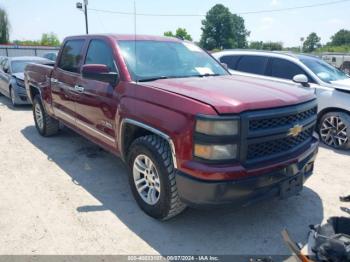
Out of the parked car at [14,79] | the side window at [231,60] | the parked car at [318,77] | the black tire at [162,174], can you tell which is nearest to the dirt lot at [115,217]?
the black tire at [162,174]

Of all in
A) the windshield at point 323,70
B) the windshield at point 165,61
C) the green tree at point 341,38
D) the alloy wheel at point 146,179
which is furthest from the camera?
the green tree at point 341,38

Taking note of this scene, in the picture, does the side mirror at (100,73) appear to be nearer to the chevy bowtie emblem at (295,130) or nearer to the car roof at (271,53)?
the chevy bowtie emblem at (295,130)

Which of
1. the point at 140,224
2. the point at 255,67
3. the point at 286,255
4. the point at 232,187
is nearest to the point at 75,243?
the point at 140,224

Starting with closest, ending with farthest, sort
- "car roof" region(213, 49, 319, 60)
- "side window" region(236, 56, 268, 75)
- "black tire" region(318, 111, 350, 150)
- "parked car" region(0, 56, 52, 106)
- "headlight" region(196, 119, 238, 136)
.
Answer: "headlight" region(196, 119, 238, 136), "black tire" region(318, 111, 350, 150), "car roof" region(213, 49, 319, 60), "side window" region(236, 56, 268, 75), "parked car" region(0, 56, 52, 106)

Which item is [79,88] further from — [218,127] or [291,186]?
[291,186]

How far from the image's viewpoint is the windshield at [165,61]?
382 cm

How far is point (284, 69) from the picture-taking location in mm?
6992

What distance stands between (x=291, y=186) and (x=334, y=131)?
142 inches

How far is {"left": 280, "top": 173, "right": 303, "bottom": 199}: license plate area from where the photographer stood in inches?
122

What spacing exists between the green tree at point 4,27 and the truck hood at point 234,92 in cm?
6027

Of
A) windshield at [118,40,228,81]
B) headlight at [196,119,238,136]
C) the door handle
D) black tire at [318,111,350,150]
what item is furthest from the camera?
black tire at [318,111,350,150]

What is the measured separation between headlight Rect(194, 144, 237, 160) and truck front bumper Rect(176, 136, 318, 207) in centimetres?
20

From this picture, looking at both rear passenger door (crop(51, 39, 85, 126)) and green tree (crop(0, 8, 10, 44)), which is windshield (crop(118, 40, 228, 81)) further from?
green tree (crop(0, 8, 10, 44))

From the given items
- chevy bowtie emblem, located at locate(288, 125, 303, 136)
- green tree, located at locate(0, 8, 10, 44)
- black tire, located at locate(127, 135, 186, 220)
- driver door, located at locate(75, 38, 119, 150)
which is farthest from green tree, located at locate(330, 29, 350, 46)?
black tire, located at locate(127, 135, 186, 220)
